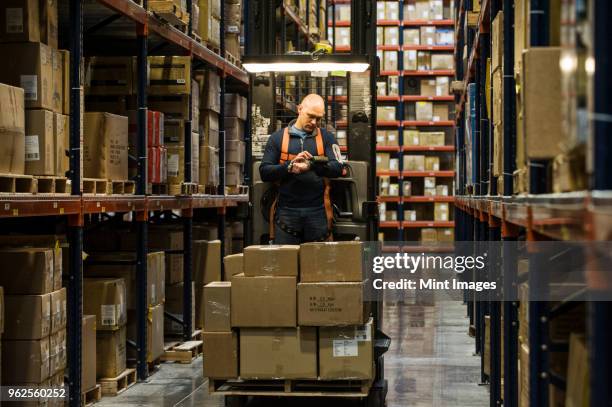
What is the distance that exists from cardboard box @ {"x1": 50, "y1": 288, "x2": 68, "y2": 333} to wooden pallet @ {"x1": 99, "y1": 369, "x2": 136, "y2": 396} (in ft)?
4.02

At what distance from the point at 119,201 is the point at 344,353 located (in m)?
2.42

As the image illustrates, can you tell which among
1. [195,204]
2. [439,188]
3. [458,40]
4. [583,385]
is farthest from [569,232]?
[439,188]

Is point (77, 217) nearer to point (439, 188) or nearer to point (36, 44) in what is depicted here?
point (36, 44)

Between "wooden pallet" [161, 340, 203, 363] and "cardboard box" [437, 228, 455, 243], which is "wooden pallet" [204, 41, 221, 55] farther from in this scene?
"cardboard box" [437, 228, 455, 243]

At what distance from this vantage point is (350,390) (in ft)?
21.6

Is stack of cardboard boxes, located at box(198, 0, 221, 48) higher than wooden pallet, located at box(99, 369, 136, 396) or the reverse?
higher

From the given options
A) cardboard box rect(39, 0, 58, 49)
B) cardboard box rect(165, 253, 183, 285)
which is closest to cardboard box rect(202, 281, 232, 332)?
cardboard box rect(39, 0, 58, 49)

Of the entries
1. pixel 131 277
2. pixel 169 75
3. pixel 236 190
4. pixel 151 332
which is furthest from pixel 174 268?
pixel 236 190

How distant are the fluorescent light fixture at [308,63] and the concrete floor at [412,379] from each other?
99.6 inches

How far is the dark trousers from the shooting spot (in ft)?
23.8

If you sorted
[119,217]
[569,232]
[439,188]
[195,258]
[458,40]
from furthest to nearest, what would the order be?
1. [439,188]
2. [458,40]
3. [195,258]
4. [119,217]
5. [569,232]

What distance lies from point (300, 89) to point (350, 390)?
2710 mm

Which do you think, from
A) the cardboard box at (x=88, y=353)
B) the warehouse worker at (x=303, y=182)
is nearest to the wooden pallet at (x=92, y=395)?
the cardboard box at (x=88, y=353)

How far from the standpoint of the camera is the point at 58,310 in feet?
21.5
